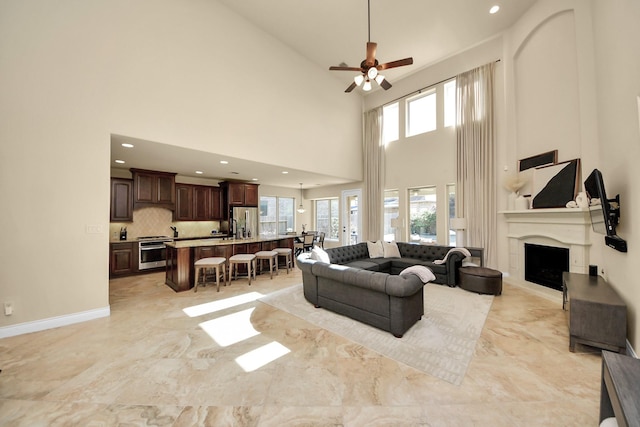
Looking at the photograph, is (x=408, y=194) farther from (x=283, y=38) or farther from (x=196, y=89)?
(x=196, y=89)

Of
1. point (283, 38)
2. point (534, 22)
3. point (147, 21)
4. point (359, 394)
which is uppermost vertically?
point (283, 38)

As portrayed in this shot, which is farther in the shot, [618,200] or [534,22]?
[534,22]

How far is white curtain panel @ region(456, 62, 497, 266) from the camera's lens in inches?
210

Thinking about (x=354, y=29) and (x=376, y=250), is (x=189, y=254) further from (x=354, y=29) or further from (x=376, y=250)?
(x=354, y=29)

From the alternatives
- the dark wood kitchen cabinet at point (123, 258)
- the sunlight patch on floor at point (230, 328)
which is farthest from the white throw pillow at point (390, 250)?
the dark wood kitchen cabinet at point (123, 258)

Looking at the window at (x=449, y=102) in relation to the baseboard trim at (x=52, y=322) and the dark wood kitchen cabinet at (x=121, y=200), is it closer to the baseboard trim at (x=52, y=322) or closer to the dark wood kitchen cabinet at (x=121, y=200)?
the baseboard trim at (x=52, y=322)

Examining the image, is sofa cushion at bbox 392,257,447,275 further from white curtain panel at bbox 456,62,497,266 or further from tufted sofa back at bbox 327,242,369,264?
white curtain panel at bbox 456,62,497,266

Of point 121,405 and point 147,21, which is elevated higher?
point 147,21

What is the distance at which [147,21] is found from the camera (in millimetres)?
3568

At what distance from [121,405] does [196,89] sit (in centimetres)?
435

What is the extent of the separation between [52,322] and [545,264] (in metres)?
7.98

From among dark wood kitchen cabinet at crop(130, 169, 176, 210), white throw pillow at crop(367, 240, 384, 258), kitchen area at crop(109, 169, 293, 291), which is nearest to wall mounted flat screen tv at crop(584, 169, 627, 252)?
white throw pillow at crop(367, 240, 384, 258)

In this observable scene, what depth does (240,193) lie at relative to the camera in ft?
24.8

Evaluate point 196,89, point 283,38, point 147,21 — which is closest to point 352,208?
point 283,38
